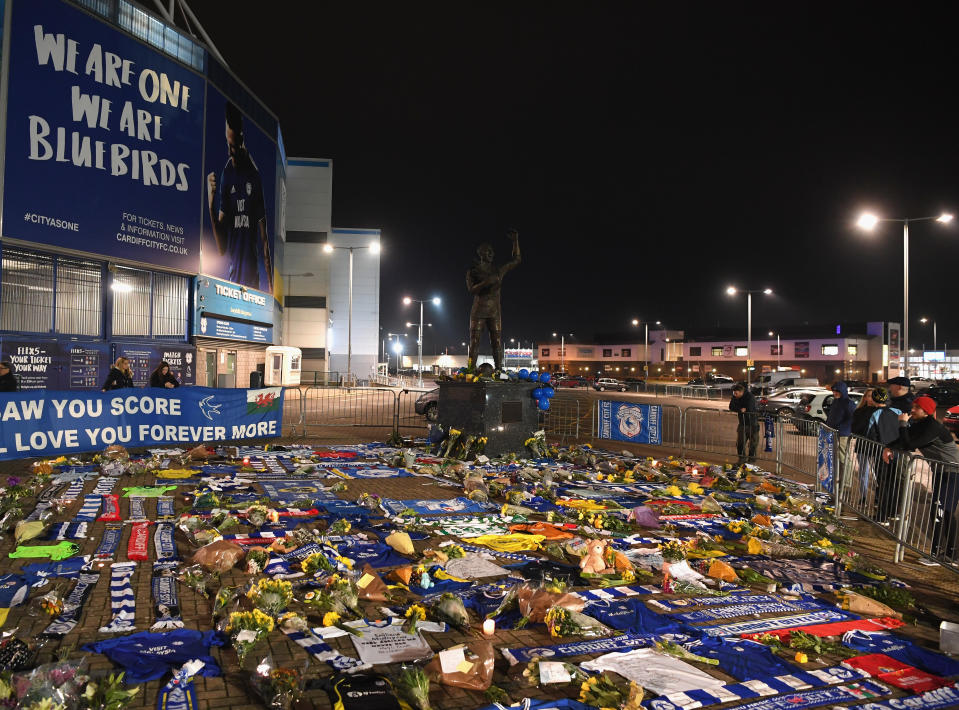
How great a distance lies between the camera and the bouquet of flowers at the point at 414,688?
3.38m

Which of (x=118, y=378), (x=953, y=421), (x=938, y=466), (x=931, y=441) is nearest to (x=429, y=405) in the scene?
(x=118, y=378)

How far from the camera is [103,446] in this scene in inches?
465

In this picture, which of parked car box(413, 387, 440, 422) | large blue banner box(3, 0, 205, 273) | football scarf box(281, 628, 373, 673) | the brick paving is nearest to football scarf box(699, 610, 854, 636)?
the brick paving

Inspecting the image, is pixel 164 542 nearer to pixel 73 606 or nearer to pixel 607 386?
pixel 73 606

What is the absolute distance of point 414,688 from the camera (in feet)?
11.1

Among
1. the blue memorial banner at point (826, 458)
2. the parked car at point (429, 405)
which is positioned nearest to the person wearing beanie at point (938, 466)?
the blue memorial banner at point (826, 458)

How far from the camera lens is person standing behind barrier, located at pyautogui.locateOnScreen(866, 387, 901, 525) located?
741 cm

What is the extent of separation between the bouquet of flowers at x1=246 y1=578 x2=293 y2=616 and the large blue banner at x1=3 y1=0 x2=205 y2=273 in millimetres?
18165

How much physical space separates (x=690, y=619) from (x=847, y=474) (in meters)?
5.56

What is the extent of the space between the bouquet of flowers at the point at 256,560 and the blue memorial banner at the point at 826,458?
8.24m

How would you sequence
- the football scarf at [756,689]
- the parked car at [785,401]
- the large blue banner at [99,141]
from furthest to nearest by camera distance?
the parked car at [785,401], the large blue banner at [99,141], the football scarf at [756,689]

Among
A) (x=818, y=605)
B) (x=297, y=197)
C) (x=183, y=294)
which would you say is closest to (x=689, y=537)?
(x=818, y=605)

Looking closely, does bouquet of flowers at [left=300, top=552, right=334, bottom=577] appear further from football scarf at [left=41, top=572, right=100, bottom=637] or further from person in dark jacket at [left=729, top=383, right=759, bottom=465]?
person in dark jacket at [left=729, top=383, right=759, bottom=465]

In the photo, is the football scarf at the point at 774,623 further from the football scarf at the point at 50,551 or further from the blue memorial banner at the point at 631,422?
the blue memorial banner at the point at 631,422
